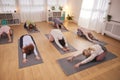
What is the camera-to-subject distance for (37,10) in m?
6.11

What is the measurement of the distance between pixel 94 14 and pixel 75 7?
1.73 m

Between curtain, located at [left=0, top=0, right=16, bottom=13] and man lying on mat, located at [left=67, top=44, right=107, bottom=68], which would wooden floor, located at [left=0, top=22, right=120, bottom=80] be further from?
curtain, located at [left=0, top=0, right=16, bottom=13]

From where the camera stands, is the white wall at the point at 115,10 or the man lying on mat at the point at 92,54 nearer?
the man lying on mat at the point at 92,54

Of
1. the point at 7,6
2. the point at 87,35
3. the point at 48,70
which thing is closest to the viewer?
the point at 48,70

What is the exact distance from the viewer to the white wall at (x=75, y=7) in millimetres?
5798

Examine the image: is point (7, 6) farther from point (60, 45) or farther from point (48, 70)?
point (48, 70)

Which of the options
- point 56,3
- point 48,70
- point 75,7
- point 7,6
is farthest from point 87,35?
point 7,6

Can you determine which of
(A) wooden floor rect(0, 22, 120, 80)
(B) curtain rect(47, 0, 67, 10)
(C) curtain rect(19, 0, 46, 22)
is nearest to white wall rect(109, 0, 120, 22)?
(A) wooden floor rect(0, 22, 120, 80)

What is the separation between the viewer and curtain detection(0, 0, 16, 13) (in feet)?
16.9

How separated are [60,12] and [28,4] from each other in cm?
192

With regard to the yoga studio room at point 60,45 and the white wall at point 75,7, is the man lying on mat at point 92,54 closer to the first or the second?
the yoga studio room at point 60,45

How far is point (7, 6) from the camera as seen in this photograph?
17.4ft

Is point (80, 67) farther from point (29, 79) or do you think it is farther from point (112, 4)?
point (112, 4)

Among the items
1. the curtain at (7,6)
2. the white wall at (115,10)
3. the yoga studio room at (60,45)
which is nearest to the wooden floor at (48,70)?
the yoga studio room at (60,45)
